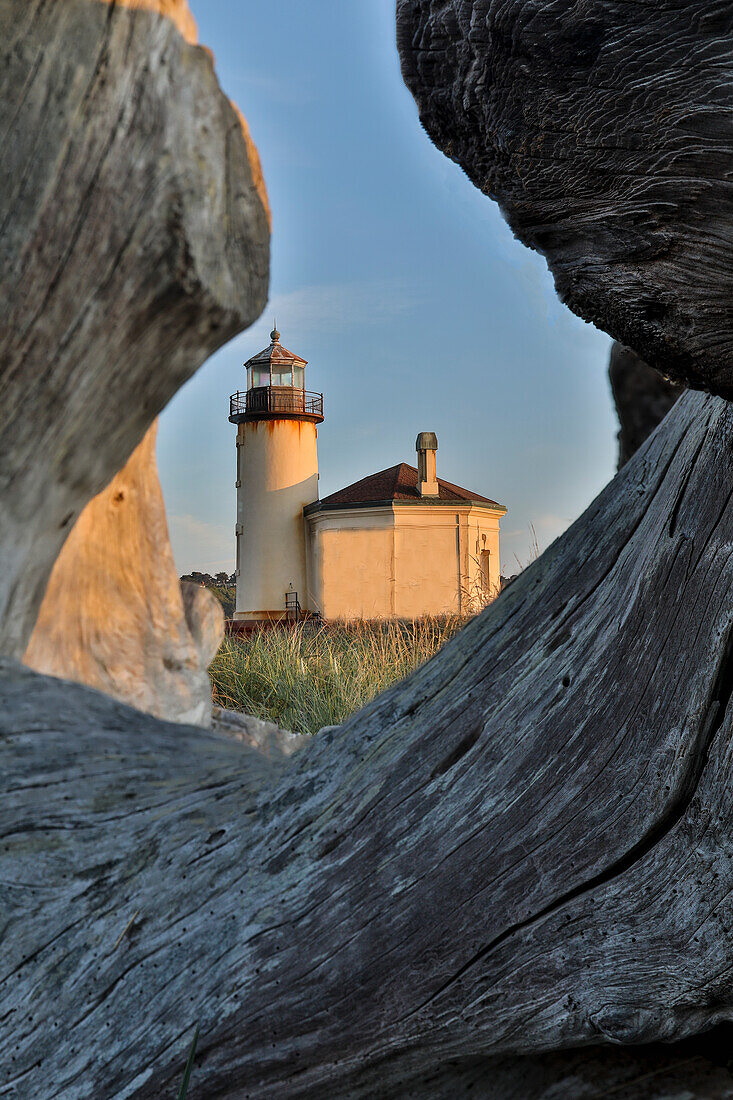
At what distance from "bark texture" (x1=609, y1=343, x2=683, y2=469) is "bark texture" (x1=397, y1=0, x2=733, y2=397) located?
1.85 m

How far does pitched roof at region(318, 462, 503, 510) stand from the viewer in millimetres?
27719

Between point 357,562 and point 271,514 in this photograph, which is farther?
point 271,514

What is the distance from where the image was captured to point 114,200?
2.14 meters

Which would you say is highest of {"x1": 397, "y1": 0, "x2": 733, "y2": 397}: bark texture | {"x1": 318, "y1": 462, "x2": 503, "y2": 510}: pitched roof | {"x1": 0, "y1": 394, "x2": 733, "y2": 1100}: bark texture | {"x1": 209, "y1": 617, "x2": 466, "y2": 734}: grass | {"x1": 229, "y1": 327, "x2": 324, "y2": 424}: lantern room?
{"x1": 229, "y1": 327, "x2": 324, "y2": 424}: lantern room

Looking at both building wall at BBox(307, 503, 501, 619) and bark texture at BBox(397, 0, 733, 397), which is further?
building wall at BBox(307, 503, 501, 619)

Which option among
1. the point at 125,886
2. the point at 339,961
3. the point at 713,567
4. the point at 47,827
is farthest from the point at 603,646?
the point at 47,827

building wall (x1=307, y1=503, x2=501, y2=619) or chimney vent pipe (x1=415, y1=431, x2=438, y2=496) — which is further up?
chimney vent pipe (x1=415, y1=431, x2=438, y2=496)

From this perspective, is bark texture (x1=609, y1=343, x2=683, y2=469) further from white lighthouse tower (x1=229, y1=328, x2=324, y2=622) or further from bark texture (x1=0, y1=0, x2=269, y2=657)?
white lighthouse tower (x1=229, y1=328, x2=324, y2=622)

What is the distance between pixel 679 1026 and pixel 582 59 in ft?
5.69

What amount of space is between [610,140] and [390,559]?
84.6 feet

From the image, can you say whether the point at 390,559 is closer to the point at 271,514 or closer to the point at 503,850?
the point at 271,514

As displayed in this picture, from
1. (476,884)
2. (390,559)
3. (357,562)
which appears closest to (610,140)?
(476,884)

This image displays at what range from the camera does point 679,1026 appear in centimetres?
166

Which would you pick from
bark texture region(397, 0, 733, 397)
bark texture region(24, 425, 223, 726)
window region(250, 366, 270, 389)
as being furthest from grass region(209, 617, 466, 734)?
window region(250, 366, 270, 389)
